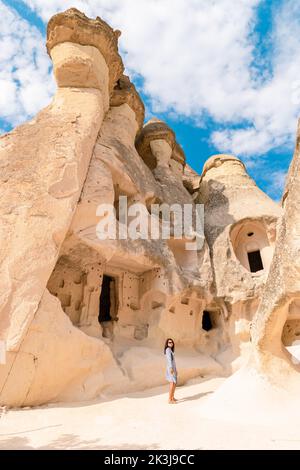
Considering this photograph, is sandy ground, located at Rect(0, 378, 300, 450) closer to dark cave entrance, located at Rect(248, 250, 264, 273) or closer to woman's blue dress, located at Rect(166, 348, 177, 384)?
woman's blue dress, located at Rect(166, 348, 177, 384)

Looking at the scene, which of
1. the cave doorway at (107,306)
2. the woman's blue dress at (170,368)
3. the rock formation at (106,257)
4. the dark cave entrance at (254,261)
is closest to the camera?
the rock formation at (106,257)

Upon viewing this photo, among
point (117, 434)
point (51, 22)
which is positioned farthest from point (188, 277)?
point (51, 22)

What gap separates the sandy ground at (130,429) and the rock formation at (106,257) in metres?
0.65

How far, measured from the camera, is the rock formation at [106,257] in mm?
5410

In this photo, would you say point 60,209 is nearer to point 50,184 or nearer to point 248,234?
point 50,184

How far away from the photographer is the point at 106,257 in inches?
304

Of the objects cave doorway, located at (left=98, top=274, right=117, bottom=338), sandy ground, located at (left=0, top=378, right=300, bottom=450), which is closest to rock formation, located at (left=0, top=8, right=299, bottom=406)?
cave doorway, located at (left=98, top=274, right=117, bottom=338)

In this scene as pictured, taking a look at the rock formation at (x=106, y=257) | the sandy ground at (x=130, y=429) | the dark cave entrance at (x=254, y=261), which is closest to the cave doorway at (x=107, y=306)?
the rock formation at (x=106, y=257)

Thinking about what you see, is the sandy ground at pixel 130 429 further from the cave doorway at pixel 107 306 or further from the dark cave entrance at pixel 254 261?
the dark cave entrance at pixel 254 261

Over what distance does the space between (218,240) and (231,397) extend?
284 inches

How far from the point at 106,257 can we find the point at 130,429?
167 inches

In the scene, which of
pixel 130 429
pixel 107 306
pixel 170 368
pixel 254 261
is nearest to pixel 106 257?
pixel 107 306

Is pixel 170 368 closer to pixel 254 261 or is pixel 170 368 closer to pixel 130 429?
pixel 130 429

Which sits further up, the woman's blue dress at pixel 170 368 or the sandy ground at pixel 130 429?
the woman's blue dress at pixel 170 368
